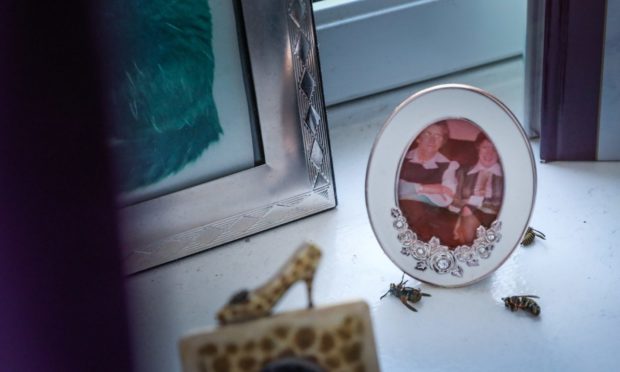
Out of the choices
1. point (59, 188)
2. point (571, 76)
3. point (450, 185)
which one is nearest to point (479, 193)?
point (450, 185)

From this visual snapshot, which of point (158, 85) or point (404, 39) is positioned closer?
point (158, 85)

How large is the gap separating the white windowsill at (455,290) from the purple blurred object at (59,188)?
0.23 metres

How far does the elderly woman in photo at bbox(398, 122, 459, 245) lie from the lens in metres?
0.85

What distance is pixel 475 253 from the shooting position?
862 mm

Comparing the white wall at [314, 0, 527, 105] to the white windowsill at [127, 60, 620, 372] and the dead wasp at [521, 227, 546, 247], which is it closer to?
the white windowsill at [127, 60, 620, 372]

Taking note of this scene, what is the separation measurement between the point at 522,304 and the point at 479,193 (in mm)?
118

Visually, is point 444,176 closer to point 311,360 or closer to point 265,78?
point 265,78

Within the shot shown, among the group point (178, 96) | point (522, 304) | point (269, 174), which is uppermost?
point (178, 96)

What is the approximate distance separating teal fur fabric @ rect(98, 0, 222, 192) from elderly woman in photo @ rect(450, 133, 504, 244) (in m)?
0.28

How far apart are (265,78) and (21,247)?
19.4 inches

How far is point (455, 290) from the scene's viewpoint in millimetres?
878

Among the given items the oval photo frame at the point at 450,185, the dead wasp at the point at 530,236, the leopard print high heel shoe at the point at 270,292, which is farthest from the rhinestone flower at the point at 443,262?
the leopard print high heel shoe at the point at 270,292

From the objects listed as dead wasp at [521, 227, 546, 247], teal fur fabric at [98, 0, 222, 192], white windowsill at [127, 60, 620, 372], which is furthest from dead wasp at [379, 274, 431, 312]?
teal fur fabric at [98, 0, 222, 192]

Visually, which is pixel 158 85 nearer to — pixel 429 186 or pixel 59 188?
pixel 429 186
